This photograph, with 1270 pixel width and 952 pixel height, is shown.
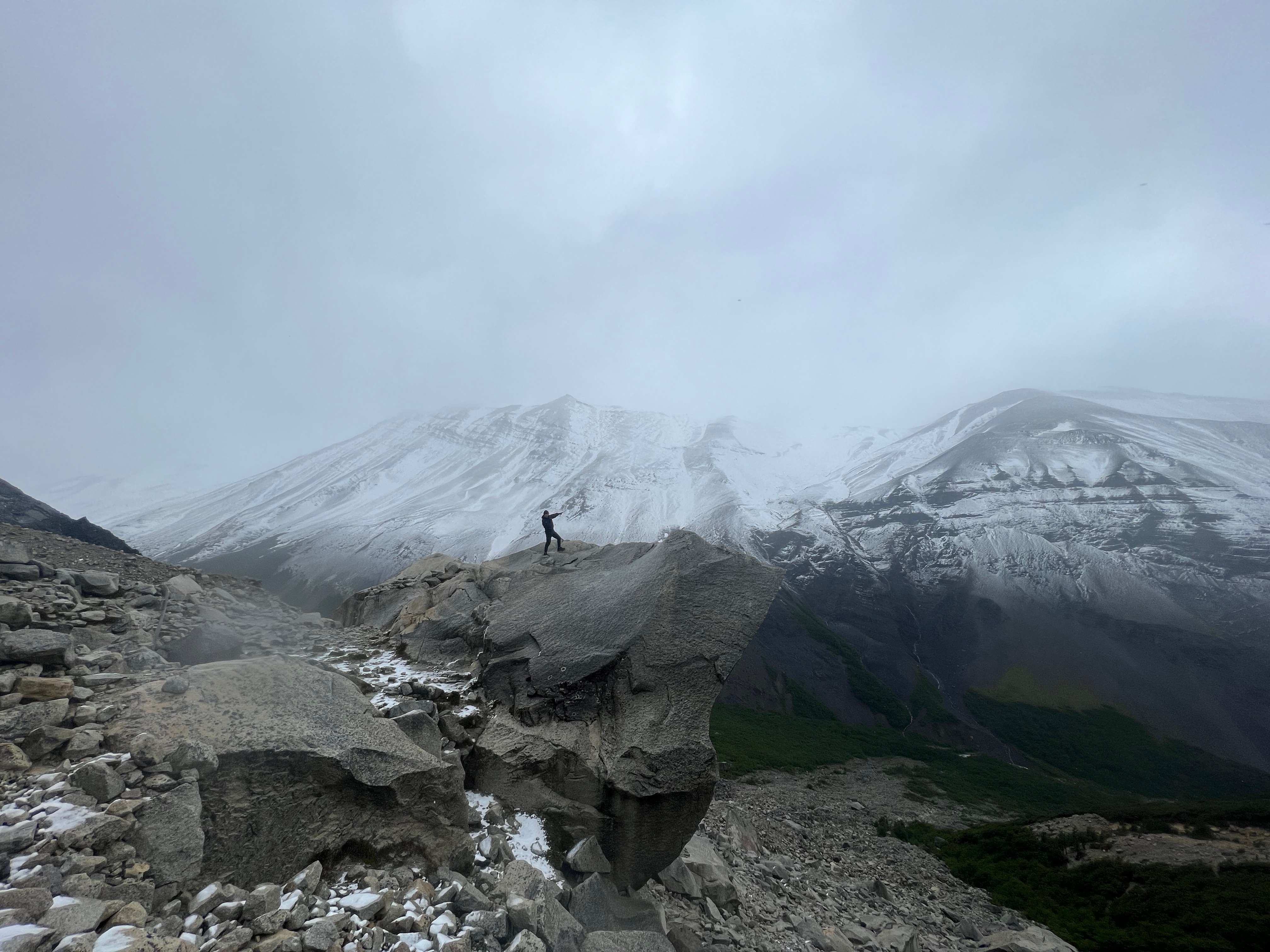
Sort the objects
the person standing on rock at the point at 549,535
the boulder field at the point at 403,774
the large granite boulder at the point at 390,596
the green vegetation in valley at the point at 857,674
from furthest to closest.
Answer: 1. the green vegetation in valley at the point at 857,674
2. the person standing on rock at the point at 549,535
3. the large granite boulder at the point at 390,596
4. the boulder field at the point at 403,774

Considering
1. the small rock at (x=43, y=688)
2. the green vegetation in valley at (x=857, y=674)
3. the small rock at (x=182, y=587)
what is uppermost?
the small rock at (x=182, y=587)

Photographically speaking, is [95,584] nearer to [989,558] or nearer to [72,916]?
[72,916]

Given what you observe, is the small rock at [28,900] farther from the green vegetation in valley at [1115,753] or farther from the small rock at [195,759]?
the green vegetation in valley at [1115,753]

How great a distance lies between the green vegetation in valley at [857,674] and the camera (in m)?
87.2

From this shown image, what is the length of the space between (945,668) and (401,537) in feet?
475

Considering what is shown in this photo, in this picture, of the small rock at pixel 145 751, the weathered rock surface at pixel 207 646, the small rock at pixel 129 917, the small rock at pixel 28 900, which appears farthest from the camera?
the weathered rock surface at pixel 207 646

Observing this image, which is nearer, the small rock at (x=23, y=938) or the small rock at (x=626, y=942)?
the small rock at (x=23, y=938)

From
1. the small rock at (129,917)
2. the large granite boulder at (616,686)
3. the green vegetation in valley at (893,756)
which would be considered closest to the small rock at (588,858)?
the large granite boulder at (616,686)

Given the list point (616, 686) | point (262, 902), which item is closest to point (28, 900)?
point (262, 902)

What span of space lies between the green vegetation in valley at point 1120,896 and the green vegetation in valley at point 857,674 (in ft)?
203

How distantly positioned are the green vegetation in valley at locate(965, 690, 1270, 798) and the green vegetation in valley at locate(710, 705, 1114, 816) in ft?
25.7

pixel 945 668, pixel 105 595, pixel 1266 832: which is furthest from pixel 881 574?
pixel 105 595

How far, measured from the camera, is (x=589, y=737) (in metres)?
13.1

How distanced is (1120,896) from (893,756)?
4707 centimetres
